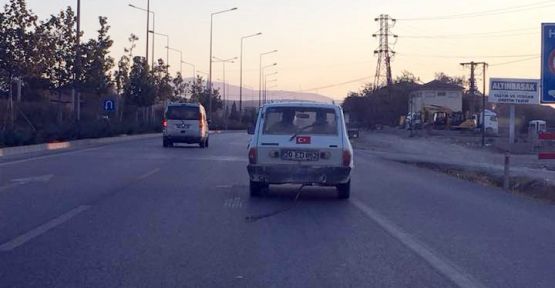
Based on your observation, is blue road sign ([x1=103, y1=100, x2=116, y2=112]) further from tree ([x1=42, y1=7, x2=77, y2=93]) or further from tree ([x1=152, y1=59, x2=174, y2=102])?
tree ([x1=152, y1=59, x2=174, y2=102])

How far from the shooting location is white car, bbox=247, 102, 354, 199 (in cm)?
1672

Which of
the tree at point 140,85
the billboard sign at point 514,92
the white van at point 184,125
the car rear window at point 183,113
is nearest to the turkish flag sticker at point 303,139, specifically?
the billboard sign at point 514,92

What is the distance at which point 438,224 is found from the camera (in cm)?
1384

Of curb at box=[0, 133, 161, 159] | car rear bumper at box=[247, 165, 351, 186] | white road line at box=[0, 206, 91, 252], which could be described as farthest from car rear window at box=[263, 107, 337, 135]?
curb at box=[0, 133, 161, 159]

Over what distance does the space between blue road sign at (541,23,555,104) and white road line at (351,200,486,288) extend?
10.1 meters

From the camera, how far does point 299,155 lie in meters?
16.8

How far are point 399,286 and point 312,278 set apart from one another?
0.87 m

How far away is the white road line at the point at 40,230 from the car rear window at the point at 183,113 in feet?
94.0

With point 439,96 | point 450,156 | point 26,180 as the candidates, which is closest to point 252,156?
point 26,180

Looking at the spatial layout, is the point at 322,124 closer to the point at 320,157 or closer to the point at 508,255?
the point at 320,157

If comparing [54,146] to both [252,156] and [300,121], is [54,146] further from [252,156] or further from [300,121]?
[252,156]

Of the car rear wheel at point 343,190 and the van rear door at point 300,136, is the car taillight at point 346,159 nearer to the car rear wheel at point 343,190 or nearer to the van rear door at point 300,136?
the van rear door at point 300,136

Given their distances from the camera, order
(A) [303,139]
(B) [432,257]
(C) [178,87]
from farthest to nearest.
Result: (C) [178,87] → (A) [303,139] → (B) [432,257]

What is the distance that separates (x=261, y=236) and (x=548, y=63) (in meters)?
13.3
